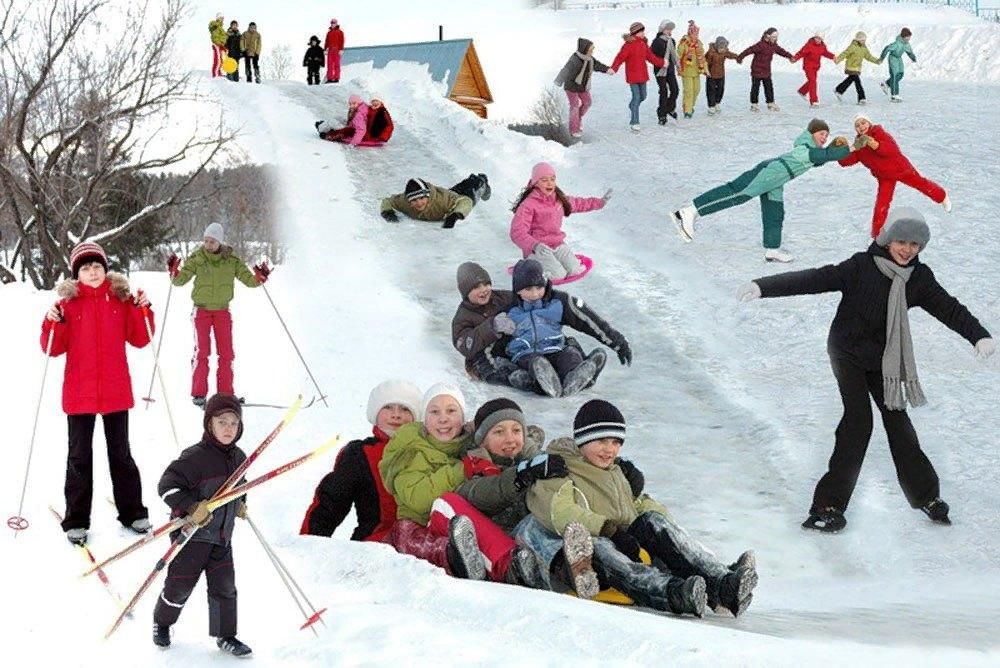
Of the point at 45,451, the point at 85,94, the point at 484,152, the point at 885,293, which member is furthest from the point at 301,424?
the point at 85,94

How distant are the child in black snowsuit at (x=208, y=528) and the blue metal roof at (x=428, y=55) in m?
26.3

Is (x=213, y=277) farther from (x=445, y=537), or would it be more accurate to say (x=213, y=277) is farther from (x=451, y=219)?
(x=451, y=219)

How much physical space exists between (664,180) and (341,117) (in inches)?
275

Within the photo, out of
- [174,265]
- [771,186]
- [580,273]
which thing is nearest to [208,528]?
[174,265]

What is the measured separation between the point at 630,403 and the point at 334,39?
18217 mm

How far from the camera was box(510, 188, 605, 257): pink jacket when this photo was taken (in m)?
11.1

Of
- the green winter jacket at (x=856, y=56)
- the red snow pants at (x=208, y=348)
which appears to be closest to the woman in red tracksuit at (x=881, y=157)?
the red snow pants at (x=208, y=348)

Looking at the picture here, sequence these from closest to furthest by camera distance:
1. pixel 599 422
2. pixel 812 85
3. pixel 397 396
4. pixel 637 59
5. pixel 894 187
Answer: pixel 599 422, pixel 397 396, pixel 894 187, pixel 637 59, pixel 812 85

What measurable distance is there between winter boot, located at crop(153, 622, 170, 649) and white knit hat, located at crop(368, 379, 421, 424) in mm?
1803

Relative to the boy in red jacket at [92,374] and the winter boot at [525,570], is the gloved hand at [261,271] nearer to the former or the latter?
the boy in red jacket at [92,374]

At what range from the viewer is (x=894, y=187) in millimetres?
12188

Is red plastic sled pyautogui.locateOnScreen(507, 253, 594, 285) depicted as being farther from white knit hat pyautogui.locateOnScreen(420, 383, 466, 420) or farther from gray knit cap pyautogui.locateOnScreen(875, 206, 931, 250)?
white knit hat pyautogui.locateOnScreen(420, 383, 466, 420)

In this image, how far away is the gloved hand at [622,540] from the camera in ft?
17.7

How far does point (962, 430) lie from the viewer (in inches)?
321
